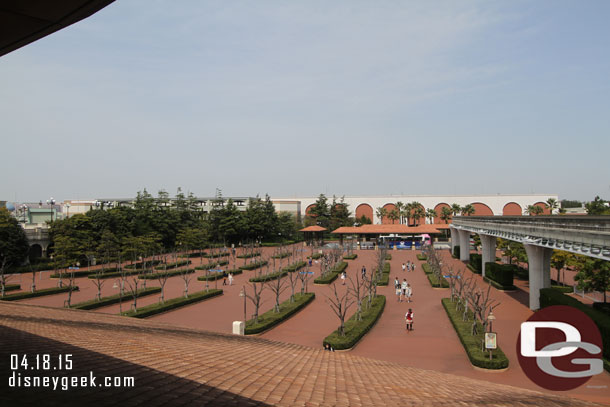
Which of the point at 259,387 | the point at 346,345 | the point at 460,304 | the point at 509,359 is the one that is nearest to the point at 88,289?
the point at 346,345

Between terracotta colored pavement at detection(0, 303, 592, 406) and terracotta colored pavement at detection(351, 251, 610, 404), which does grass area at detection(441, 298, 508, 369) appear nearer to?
terracotta colored pavement at detection(351, 251, 610, 404)

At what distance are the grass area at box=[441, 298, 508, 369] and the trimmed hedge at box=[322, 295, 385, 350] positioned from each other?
4559 millimetres

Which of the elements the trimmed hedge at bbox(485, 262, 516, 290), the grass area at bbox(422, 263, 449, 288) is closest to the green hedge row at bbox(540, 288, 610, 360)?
the trimmed hedge at bbox(485, 262, 516, 290)

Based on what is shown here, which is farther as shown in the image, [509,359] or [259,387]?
[509,359]

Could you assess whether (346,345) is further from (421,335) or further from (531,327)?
(531,327)

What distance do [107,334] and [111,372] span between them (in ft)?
16.7

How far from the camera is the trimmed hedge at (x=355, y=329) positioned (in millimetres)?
20547

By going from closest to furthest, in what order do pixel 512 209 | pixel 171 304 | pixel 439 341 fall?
pixel 439 341, pixel 171 304, pixel 512 209

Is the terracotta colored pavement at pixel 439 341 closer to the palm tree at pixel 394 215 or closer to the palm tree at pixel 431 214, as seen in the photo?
the palm tree at pixel 431 214

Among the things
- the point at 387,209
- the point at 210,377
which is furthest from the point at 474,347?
the point at 387,209

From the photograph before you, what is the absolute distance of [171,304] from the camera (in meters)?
29.7

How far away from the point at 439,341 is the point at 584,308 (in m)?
7.05

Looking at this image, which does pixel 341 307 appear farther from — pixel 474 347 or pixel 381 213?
pixel 381 213

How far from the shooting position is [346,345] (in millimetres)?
20484
